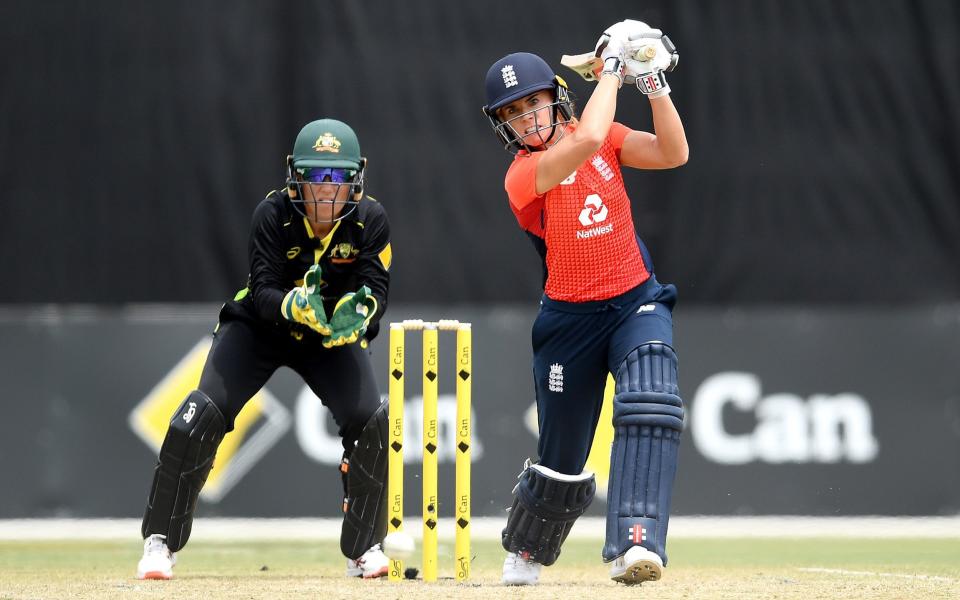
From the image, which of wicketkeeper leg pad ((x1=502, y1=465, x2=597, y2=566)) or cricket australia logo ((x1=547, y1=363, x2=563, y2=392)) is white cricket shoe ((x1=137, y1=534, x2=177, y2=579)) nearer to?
wicketkeeper leg pad ((x1=502, y1=465, x2=597, y2=566))

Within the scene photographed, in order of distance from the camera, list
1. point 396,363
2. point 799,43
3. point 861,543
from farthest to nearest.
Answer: point 799,43 → point 861,543 → point 396,363

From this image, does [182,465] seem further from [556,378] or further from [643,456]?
[643,456]

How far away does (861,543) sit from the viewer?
19.6ft

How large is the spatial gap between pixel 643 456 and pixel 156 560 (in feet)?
5.26

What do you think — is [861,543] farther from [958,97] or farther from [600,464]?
[958,97]

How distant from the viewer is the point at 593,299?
384 cm

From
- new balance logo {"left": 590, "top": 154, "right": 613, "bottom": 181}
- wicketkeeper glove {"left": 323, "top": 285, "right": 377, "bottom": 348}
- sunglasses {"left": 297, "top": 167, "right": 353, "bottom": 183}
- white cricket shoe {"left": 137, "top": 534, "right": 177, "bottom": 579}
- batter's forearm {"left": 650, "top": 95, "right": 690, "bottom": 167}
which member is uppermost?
batter's forearm {"left": 650, "top": 95, "right": 690, "bottom": 167}

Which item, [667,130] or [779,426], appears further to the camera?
[779,426]

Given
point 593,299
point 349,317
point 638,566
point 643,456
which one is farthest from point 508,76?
point 638,566

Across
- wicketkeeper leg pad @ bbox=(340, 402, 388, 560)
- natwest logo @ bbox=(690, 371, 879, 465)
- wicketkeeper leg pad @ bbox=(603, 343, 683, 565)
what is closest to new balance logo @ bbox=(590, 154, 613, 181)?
wicketkeeper leg pad @ bbox=(603, 343, 683, 565)

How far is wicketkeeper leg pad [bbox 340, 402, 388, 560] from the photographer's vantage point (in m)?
4.36

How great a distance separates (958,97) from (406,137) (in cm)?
281


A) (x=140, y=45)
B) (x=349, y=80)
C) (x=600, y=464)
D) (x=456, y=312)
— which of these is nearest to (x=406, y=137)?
(x=349, y=80)

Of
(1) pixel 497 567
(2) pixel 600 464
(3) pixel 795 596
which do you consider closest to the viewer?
(3) pixel 795 596
